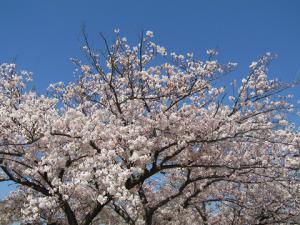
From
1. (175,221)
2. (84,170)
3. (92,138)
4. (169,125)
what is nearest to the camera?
(84,170)

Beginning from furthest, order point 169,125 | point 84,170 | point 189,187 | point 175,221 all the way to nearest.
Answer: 1. point 189,187
2. point 175,221
3. point 169,125
4. point 84,170

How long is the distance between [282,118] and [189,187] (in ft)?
16.6

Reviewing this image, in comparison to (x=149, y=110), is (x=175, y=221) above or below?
below

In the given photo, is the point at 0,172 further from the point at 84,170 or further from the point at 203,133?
the point at 203,133

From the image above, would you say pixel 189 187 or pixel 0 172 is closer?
pixel 0 172

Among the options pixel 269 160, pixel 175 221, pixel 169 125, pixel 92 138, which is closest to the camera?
pixel 92 138

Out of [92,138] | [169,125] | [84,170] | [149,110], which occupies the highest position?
[149,110]

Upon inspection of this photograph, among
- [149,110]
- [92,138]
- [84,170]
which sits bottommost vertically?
[84,170]

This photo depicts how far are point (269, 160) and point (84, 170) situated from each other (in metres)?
8.12

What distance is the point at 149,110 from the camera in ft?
48.0

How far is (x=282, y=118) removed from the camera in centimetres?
1705

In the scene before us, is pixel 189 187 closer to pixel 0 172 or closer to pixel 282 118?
pixel 282 118

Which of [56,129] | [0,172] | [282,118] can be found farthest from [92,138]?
[282,118]

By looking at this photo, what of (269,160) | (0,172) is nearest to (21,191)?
(0,172)
